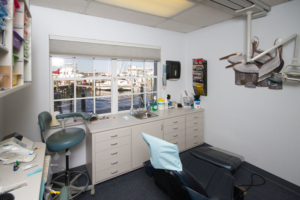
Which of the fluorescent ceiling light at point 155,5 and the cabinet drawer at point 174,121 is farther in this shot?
the cabinet drawer at point 174,121

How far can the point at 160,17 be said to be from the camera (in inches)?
109

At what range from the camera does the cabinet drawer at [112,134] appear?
2.20 metres

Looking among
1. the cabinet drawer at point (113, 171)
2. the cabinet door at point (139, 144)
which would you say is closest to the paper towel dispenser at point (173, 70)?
the cabinet door at point (139, 144)

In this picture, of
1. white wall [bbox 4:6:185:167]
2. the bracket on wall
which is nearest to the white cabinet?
white wall [bbox 4:6:185:167]

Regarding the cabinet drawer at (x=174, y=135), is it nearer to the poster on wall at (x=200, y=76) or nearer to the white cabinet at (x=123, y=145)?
the white cabinet at (x=123, y=145)

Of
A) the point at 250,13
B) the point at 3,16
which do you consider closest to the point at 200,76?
the point at 250,13

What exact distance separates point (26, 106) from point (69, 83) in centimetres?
68

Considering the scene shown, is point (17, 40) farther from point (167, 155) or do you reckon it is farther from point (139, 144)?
point (139, 144)

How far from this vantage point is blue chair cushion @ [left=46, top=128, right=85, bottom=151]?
186cm

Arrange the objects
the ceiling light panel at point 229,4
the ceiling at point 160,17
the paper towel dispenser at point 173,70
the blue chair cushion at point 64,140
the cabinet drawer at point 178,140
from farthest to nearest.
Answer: the paper towel dispenser at point 173,70
the cabinet drawer at point 178,140
the ceiling at point 160,17
the ceiling light panel at point 229,4
the blue chair cushion at point 64,140

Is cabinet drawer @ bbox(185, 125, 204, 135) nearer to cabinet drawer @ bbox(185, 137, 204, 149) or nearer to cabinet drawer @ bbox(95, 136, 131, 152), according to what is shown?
cabinet drawer @ bbox(185, 137, 204, 149)

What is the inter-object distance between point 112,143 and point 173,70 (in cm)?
211

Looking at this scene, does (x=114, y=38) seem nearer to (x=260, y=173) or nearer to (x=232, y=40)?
(x=232, y=40)

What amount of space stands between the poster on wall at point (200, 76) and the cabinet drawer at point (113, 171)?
2.19 m
